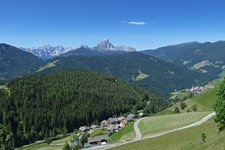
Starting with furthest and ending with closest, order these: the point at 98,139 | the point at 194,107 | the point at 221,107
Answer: the point at 194,107, the point at 98,139, the point at 221,107

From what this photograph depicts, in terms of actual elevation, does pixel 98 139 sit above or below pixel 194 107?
below

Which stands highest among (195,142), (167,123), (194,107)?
(195,142)

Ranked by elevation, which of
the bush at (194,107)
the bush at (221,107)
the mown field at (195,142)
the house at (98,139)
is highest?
the bush at (221,107)

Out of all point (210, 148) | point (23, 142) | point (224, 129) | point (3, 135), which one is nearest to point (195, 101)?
point (23, 142)

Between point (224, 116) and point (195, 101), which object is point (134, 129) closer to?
point (195, 101)

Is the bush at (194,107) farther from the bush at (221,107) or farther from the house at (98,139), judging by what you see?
the bush at (221,107)

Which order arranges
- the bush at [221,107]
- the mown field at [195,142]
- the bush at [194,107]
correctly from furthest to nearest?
the bush at [194,107] → the bush at [221,107] → the mown field at [195,142]

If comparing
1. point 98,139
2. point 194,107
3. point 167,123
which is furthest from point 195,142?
point 194,107

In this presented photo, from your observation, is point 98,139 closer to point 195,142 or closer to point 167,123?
point 167,123

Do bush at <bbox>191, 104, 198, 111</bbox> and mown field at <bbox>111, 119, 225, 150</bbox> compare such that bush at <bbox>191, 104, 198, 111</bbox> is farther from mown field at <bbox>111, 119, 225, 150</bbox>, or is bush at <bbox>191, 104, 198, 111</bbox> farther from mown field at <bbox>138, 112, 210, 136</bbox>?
mown field at <bbox>111, 119, 225, 150</bbox>

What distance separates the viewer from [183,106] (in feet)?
585

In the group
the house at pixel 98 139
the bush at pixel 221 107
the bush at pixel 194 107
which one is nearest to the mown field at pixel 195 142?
the bush at pixel 221 107

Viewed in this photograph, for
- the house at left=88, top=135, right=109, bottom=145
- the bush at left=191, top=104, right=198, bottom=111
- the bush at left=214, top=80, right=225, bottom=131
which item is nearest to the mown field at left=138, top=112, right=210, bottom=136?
the house at left=88, top=135, right=109, bottom=145

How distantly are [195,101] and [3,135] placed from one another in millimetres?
150556
